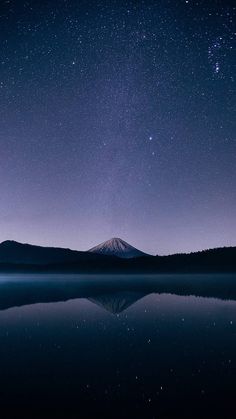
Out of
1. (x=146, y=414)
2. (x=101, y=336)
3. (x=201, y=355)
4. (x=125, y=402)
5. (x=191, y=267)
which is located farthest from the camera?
(x=191, y=267)

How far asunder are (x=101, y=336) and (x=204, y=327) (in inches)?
236

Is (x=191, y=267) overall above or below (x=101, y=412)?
above

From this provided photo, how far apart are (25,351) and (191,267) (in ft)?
465

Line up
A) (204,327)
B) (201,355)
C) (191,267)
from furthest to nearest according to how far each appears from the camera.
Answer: (191,267) → (204,327) → (201,355)

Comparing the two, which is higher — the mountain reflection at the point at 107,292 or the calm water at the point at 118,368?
the mountain reflection at the point at 107,292

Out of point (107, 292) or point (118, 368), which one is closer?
point (118, 368)

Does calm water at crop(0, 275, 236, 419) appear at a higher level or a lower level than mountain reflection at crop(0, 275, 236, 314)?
lower

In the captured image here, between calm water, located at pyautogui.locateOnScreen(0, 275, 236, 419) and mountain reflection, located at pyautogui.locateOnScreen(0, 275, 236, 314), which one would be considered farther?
mountain reflection, located at pyautogui.locateOnScreen(0, 275, 236, 314)

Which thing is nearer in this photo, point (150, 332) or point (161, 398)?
point (161, 398)

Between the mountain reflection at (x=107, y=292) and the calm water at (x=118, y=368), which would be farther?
the mountain reflection at (x=107, y=292)

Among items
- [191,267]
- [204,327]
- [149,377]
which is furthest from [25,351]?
[191,267]

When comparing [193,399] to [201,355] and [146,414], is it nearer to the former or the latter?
[146,414]

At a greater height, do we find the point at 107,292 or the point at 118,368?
the point at 107,292

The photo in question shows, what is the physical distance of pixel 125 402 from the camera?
7.94 meters
